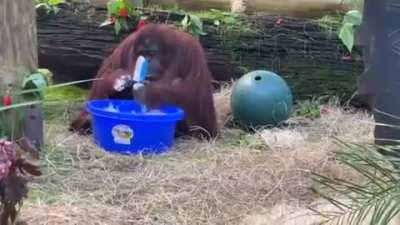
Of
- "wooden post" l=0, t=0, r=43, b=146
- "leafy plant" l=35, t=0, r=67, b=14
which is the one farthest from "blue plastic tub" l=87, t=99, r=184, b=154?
"leafy plant" l=35, t=0, r=67, b=14

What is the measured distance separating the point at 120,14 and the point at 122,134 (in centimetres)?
127

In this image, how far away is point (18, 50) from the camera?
304 centimetres

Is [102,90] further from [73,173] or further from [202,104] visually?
[73,173]

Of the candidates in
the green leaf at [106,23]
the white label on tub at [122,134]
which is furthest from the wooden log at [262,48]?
the white label on tub at [122,134]

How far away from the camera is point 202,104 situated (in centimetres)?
360

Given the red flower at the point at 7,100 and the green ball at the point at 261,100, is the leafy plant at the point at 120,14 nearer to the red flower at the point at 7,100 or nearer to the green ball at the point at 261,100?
the green ball at the point at 261,100

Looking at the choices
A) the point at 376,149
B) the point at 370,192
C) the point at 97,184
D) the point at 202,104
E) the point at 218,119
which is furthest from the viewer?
the point at 218,119

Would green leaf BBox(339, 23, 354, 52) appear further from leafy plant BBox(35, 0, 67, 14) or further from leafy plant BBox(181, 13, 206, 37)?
leafy plant BBox(35, 0, 67, 14)

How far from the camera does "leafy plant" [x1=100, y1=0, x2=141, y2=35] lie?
4.39 m

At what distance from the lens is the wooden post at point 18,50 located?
118 inches

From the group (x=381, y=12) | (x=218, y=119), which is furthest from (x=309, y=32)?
(x=381, y=12)

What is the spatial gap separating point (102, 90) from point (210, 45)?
1.02 meters

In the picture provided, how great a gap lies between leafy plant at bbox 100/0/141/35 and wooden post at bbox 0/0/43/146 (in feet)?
4.30

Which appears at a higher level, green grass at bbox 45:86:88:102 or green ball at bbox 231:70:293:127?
green ball at bbox 231:70:293:127
